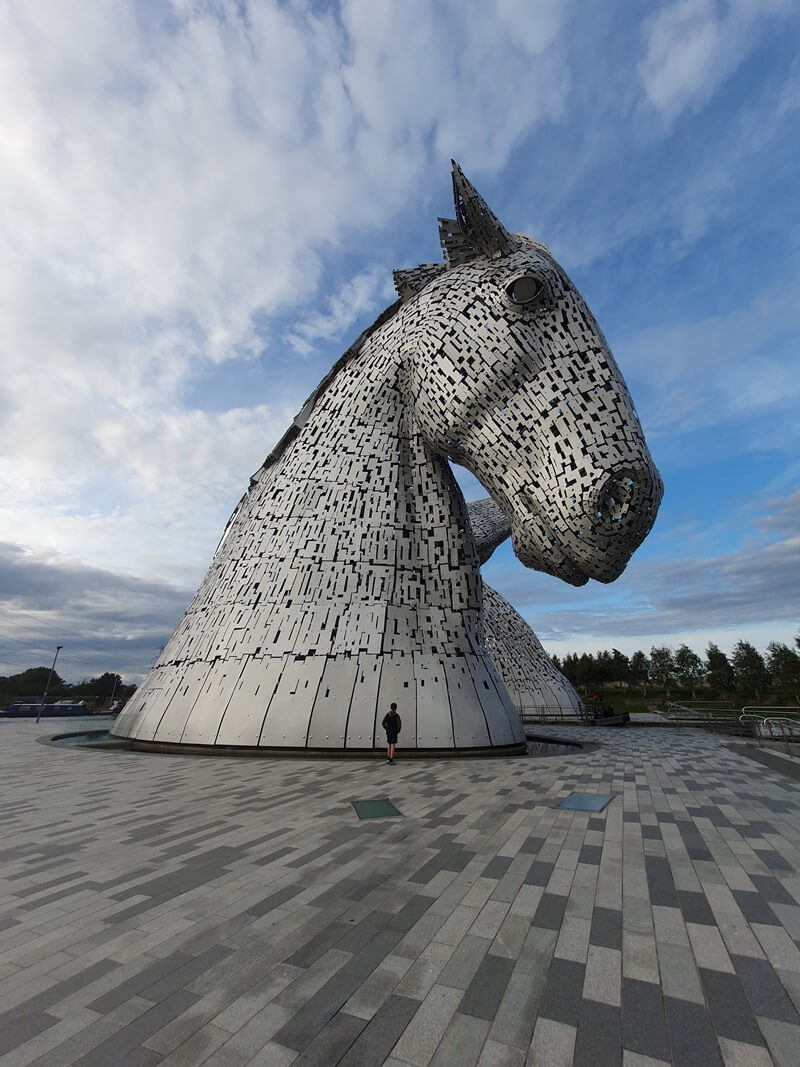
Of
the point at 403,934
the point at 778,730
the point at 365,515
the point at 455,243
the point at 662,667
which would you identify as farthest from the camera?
the point at 662,667

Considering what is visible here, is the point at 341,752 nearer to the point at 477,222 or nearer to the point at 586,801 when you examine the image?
the point at 586,801

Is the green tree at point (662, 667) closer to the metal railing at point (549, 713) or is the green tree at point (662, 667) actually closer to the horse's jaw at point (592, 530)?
the metal railing at point (549, 713)

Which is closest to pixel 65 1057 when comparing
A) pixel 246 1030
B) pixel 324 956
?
pixel 246 1030

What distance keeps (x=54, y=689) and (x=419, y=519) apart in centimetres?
7292

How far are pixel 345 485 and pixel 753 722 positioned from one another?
53.3ft

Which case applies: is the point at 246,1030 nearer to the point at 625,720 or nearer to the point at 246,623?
the point at 246,623

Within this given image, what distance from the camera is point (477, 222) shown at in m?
9.33

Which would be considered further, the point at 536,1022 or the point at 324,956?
the point at 324,956

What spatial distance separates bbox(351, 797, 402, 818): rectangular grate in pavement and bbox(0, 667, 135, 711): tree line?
61.9 meters

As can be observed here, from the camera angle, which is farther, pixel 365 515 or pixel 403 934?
pixel 365 515

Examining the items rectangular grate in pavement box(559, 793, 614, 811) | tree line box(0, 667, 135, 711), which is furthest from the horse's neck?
tree line box(0, 667, 135, 711)

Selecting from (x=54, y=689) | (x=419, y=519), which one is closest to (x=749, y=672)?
(x=419, y=519)

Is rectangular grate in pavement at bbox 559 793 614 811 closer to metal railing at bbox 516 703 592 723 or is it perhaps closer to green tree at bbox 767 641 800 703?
metal railing at bbox 516 703 592 723

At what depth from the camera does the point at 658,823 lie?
4699 mm
